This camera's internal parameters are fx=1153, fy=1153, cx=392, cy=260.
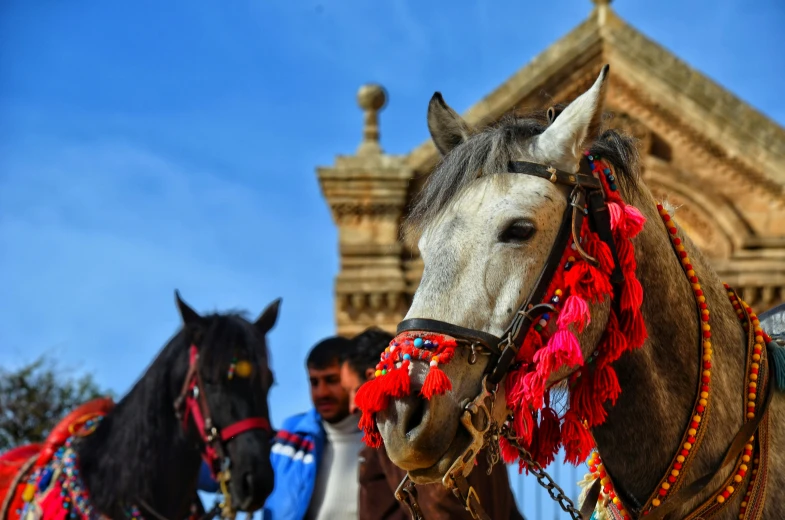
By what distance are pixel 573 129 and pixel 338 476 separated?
13.4 ft

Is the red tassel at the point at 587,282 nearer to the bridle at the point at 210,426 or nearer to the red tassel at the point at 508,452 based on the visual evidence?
the red tassel at the point at 508,452

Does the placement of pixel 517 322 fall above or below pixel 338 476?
Result: below

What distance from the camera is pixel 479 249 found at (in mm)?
2951

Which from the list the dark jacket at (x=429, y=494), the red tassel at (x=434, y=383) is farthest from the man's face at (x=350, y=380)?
the red tassel at (x=434, y=383)

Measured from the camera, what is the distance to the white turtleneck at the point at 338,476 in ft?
21.7

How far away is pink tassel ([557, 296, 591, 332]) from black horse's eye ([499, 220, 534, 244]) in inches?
8.0

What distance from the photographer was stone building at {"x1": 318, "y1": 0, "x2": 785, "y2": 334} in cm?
1177

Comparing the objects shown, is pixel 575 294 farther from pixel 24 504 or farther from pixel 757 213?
pixel 757 213

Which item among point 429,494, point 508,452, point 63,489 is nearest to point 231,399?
point 63,489

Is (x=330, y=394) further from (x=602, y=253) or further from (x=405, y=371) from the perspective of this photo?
(x=405, y=371)

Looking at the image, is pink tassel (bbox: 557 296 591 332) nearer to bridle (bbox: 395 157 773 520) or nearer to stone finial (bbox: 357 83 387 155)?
bridle (bbox: 395 157 773 520)

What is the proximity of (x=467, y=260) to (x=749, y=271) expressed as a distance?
9541mm

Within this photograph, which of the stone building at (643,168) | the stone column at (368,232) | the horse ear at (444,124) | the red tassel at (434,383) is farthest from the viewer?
the stone building at (643,168)

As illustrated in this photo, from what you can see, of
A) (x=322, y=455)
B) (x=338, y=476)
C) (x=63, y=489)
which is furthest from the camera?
(x=322, y=455)
